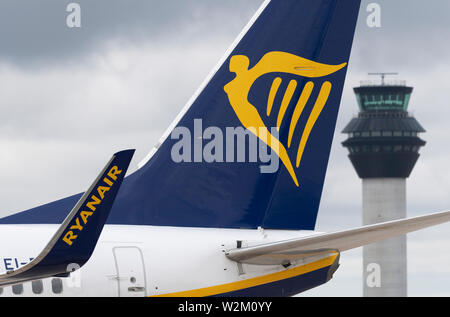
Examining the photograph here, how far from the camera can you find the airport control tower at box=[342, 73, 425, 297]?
133 meters

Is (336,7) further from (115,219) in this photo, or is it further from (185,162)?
(115,219)

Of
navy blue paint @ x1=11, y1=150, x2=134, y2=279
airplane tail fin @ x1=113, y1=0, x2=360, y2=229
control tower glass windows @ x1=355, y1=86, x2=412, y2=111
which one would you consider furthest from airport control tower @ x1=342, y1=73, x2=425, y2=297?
navy blue paint @ x1=11, y1=150, x2=134, y2=279

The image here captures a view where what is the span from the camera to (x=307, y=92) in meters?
21.2

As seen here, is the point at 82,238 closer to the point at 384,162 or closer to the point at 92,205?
the point at 92,205

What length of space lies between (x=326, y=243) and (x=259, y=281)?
161 cm

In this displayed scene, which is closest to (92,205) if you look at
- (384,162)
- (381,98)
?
(384,162)

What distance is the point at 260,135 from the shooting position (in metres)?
20.6

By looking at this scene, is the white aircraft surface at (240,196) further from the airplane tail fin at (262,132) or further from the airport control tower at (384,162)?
the airport control tower at (384,162)

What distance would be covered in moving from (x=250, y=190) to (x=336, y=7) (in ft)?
14.3

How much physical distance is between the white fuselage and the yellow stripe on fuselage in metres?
0.07

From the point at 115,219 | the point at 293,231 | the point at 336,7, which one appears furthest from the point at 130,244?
the point at 336,7

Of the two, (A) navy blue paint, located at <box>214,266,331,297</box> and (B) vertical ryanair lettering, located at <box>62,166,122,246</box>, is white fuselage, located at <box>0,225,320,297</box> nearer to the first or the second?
(A) navy blue paint, located at <box>214,266,331,297</box>
